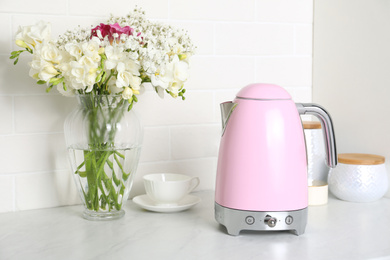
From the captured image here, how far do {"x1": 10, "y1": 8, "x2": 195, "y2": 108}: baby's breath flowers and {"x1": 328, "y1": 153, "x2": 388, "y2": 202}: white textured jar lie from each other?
1.60 feet

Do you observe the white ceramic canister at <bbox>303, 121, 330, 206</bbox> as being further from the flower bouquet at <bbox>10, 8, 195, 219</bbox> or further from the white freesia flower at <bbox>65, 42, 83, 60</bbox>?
the white freesia flower at <bbox>65, 42, 83, 60</bbox>

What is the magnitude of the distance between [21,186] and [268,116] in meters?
0.60

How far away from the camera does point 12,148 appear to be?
1180 mm

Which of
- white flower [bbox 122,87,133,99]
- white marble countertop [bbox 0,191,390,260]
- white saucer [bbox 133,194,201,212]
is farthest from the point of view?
white saucer [bbox 133,194,201,212]

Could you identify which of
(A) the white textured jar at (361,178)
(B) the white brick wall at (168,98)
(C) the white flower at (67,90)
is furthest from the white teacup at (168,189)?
(A) the white textured jar at (361,178)

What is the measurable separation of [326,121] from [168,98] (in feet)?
1.48

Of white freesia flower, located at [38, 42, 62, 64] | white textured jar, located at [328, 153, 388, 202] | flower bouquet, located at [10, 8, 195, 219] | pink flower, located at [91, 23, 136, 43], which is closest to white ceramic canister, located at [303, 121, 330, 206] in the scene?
white textured jar, located at [328, 153, 388, 202]

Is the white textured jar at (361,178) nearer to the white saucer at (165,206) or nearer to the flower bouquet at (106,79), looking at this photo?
the white saucer at (165,206)

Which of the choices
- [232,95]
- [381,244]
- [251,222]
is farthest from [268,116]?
[232,95]

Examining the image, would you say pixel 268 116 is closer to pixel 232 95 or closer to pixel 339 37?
pixel 232 95

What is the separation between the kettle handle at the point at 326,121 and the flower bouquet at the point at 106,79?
0.24 metres

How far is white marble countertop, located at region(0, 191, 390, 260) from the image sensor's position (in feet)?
2.95

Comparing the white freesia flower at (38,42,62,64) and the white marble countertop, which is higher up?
the white freesia flower at (38,42,62,64)

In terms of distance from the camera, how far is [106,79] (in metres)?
1.05
